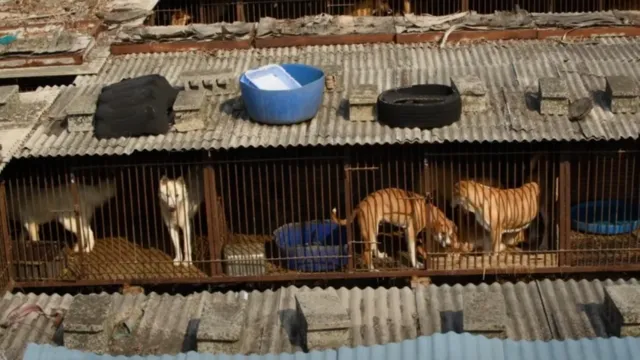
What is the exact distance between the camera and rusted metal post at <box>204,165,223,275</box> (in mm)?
12477

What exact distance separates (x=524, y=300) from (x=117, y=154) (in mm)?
5082

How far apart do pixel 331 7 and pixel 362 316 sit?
11493 millimetres

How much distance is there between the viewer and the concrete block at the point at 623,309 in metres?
8.44

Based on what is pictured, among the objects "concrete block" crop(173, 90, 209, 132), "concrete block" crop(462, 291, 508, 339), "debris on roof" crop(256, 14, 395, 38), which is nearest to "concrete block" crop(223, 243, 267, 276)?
"concrete block" crop(173, 90, 209, 132)

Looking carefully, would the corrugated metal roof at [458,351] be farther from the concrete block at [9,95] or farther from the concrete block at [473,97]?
the concrete block at [9,95]

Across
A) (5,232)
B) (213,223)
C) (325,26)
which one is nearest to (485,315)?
(213,223)

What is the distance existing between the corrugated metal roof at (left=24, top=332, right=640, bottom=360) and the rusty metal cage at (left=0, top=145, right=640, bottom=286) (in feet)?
13.7

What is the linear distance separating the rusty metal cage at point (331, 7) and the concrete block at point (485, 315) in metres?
11.3

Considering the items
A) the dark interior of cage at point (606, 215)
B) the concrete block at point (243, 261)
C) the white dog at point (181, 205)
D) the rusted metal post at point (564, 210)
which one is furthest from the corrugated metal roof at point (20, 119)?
the dark interior of cage at point (606, 215)

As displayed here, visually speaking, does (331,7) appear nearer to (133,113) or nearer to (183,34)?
(183,34)

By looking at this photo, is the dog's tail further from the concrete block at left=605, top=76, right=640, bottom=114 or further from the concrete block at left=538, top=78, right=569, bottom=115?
the concrete block at left=605, top=76, right=640, bottom=114

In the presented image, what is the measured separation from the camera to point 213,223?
12688 millimetres

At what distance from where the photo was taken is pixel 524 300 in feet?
31.2

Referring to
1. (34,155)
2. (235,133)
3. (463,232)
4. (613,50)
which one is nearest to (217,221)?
(235,133)
